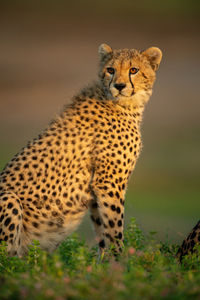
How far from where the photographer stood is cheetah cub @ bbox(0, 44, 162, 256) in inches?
161

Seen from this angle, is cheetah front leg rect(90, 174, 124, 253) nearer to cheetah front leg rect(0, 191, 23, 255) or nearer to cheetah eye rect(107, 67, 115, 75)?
cheetah front leg rect(0, 191, 23, 255)

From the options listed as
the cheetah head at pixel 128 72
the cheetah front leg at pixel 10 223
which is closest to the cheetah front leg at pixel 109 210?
the cheetah front leg at pixel 10 223

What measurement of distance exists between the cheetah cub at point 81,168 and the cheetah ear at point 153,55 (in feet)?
0.43

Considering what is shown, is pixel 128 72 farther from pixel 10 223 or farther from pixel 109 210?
pixel 10 223

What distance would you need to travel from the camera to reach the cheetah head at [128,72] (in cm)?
436

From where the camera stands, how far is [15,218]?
12.7 feet

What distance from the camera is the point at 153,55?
4.71 metres

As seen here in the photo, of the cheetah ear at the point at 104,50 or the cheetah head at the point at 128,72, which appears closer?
the cheetah head at the point at 128,72

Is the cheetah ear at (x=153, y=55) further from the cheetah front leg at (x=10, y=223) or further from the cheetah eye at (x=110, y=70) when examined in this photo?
the cheetah front leg at (x=10, y=223)

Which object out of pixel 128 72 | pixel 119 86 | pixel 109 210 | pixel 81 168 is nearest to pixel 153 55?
pixel 128 72

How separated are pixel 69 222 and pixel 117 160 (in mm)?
656

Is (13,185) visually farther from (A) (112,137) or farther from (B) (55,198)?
(A) (112,137)

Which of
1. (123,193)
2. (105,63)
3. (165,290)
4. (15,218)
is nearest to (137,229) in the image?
(123,193)

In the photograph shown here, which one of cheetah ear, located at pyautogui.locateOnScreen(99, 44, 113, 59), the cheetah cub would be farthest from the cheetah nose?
cheetah ear, located at pyautogui.locateOnScreen(99, 44, 113, 59)
